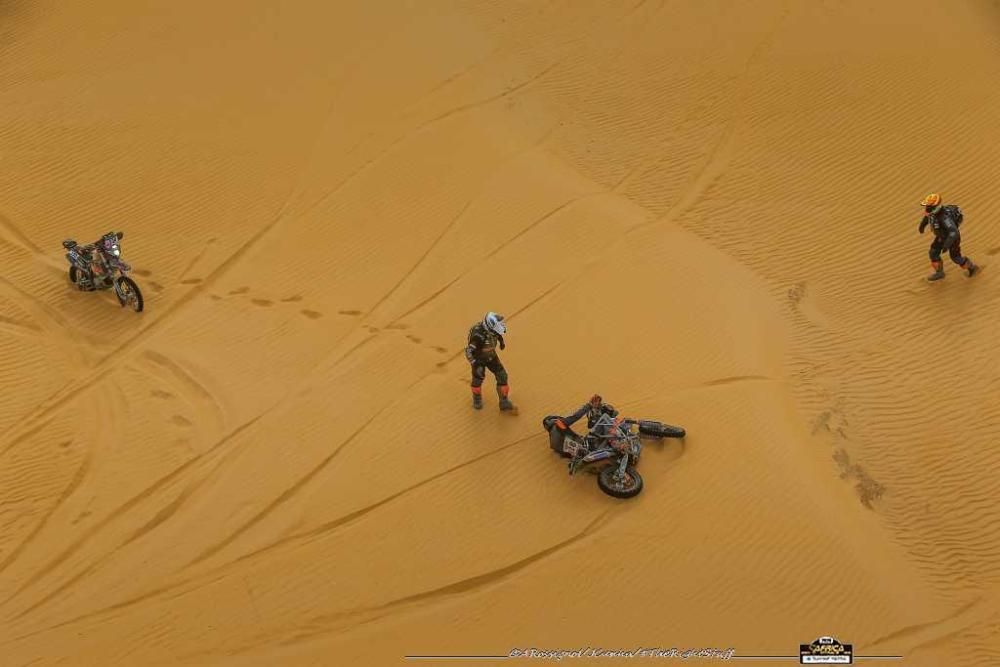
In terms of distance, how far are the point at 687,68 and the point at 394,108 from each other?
19.9 ft

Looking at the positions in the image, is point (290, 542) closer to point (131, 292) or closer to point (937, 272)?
point (131, 292)

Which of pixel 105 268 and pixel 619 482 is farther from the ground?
pixel 105 268

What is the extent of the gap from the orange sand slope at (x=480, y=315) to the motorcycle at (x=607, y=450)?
10.6 inches

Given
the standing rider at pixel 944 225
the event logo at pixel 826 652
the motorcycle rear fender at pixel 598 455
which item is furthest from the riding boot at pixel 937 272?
the motorcycle rear fender at pixel 598 455

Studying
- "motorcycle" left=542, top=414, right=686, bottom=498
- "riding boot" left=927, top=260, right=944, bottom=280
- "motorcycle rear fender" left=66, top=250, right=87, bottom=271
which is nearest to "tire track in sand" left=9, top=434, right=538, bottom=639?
"motorcycle" left=542, top=414, right=686, bottom=498

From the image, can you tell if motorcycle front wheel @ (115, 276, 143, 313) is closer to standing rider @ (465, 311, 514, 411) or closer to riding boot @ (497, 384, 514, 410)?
standing rider @ (465, 311, 514, 411)

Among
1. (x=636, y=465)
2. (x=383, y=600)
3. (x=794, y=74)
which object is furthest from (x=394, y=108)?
(x=383, y=600)

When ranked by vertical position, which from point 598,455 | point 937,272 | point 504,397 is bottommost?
point 598,455

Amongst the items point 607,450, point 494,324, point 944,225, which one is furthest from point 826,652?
point 944,225

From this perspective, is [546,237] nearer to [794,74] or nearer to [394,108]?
[394,108]

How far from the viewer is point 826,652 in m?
9.80

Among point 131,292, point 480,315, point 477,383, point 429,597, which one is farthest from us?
point 480,315

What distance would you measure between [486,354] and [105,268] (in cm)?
614

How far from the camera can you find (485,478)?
440 inches
